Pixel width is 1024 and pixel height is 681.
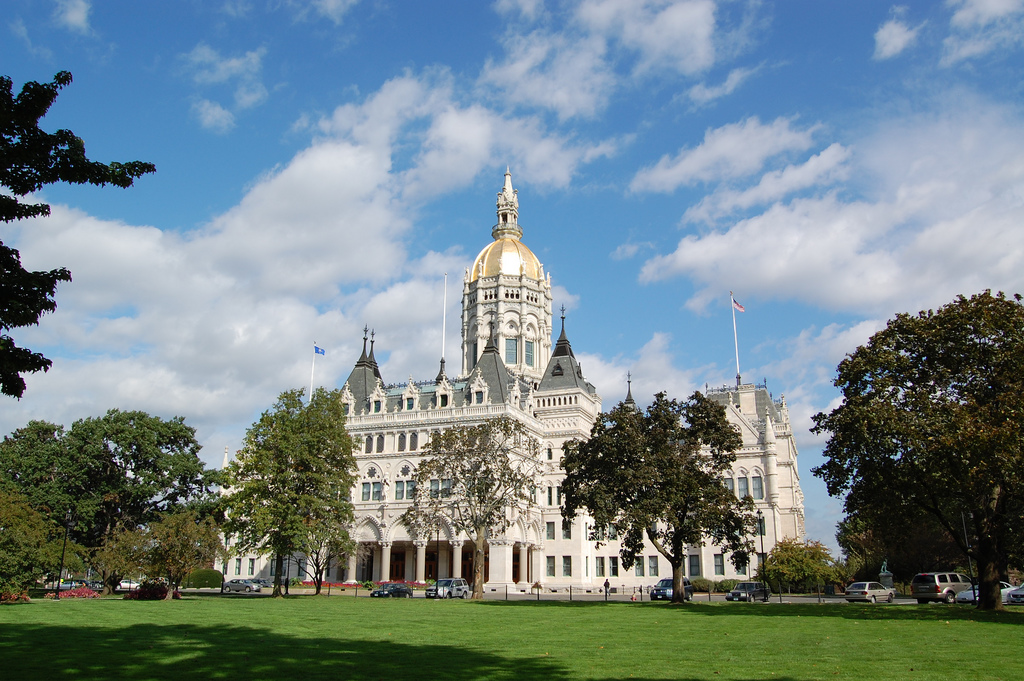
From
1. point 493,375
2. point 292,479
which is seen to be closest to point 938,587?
point 292,479

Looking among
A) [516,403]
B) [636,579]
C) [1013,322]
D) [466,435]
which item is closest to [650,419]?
[466,435]

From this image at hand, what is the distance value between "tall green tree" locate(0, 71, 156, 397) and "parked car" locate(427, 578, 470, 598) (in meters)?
38.5

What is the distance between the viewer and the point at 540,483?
275ft

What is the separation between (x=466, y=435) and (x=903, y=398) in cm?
2921

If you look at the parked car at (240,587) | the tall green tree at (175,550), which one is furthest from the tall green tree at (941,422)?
the parked car at (240,587)

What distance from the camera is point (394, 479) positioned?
79688 millimetres

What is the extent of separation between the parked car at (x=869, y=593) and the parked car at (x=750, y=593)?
17.4 feet

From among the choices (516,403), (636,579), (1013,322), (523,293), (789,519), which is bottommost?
(636,579)

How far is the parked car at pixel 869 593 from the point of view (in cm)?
5066

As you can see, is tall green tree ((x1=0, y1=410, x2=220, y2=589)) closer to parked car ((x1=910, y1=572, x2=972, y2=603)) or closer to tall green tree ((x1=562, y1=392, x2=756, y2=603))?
tall green tree ((x1=562, y1=392, x2=756, y2=603))

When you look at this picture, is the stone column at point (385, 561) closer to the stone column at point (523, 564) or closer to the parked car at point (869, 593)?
the stone column at point (523, 564)

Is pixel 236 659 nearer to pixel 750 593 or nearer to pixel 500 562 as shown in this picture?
pixel 750 593

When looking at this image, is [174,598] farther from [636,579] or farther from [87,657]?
[636,579]

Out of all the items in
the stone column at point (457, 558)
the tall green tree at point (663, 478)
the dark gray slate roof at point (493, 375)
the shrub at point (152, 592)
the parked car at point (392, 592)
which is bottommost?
the parked car at point (392, 592)
